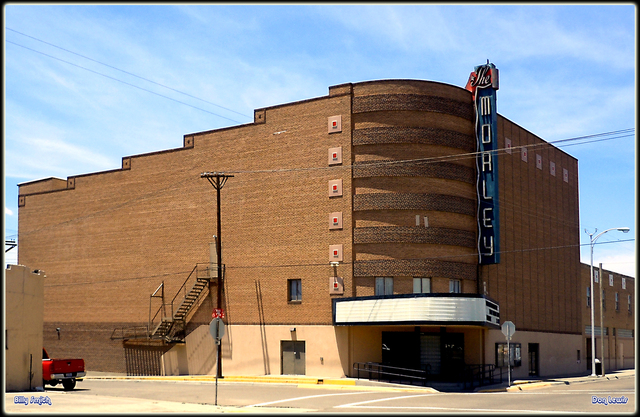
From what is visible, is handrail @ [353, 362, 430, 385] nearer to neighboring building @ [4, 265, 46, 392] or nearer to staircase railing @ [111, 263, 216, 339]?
staircase railing @ [111, 263, 216, 339]

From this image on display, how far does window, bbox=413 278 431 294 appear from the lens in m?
40.2

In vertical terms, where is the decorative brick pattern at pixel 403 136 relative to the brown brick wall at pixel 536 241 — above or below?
above

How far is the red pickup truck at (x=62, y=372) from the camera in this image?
32344 mm

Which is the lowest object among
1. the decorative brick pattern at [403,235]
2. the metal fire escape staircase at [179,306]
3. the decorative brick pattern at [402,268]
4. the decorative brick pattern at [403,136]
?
the metal fire escape staircase at [179,306]

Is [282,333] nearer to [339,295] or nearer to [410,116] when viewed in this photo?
[339,295]

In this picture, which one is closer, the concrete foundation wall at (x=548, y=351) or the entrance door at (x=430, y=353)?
the entrance door at (x=430, y=353)

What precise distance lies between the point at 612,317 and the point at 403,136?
137ft

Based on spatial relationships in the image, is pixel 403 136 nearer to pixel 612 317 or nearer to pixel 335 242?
pixel 335 242

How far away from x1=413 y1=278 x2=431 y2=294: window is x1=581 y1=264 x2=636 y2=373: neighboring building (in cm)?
2770

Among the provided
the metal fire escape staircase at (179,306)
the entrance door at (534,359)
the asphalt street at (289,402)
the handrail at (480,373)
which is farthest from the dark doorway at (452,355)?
the metal fire escape staircase at (179,306)

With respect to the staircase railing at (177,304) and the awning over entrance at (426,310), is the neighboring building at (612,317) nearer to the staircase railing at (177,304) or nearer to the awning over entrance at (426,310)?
the awning over entrance at (426,310)

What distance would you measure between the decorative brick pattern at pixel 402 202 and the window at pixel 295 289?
5768 millimetres

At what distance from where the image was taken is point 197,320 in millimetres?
46750

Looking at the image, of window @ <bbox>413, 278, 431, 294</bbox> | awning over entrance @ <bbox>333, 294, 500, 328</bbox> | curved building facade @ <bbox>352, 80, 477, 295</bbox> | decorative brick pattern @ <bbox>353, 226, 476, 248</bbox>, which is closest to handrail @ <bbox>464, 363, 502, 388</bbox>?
awning over entrance @ <bbox>333, 294, 500, 328</bbox>
